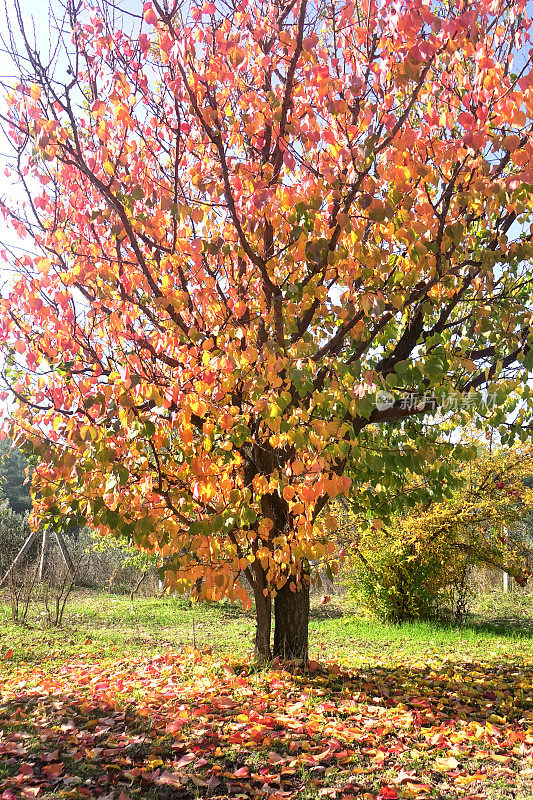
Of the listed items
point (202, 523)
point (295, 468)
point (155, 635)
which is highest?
point (295, 468)

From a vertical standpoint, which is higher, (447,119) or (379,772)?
(447,119)

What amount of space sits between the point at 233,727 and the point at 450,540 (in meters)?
6.41

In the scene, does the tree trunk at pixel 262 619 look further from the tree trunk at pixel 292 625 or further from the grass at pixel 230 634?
the grass at pixel 230 634

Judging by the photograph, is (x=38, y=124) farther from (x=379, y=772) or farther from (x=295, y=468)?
(x=379, y=772)

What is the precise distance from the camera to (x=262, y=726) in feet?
11.5

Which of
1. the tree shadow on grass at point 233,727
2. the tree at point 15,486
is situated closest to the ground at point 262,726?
the tree shadow on grass at point 233,727

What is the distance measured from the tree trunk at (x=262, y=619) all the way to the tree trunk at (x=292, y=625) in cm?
10

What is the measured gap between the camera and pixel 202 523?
3951mm

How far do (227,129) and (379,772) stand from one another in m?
4.50

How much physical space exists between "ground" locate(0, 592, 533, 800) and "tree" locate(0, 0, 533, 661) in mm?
928

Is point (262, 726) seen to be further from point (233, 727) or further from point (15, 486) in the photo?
point (15, 486)

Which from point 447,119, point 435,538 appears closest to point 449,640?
point 435,538

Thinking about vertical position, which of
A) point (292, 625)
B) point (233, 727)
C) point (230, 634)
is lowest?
point (230, 634)

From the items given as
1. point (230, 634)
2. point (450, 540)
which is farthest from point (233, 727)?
point (450, 540)
